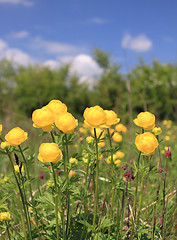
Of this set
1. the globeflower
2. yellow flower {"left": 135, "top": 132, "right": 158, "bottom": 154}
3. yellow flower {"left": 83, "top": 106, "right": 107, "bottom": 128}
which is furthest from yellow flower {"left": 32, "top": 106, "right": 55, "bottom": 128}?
yellow flower {"left": 135, "top": 132, "right": 158, "bottom": 154}

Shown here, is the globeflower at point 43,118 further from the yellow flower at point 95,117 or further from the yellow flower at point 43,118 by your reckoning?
the yellow flower at point 95,117

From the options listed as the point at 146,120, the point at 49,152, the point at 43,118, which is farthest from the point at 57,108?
the point at 146,120

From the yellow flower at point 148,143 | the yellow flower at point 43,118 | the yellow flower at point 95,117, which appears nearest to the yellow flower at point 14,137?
the yellow flower at point 43,118

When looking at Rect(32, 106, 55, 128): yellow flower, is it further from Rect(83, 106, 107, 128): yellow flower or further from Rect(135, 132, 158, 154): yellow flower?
Rect(135, 132, 158, 154): yellow flower

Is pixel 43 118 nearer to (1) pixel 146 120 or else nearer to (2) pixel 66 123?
(2) pixel 66 123

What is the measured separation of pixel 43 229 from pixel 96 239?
380mm

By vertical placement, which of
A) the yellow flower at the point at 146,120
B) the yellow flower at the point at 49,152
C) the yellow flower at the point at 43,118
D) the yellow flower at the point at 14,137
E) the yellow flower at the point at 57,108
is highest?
the yellow flower at the point at 57,108

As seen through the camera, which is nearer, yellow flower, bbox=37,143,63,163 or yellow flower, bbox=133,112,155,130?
yellow flower, bbox=37,143,63,163

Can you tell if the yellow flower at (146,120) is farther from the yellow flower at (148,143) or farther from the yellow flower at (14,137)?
the yellow flower at (14,137)

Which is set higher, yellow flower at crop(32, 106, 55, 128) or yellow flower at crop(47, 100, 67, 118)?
yellow flower at crop(47, 100, 67, 118)

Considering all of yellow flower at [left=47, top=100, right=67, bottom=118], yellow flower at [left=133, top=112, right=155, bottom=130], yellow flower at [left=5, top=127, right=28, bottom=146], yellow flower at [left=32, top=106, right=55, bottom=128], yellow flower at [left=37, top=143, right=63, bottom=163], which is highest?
yellow flower at [left=47, top=100, right=67, bottom=118]

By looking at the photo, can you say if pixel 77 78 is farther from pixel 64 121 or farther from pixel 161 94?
pixel 64 121

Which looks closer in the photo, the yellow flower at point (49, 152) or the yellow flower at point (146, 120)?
the yellow flower at point (49, 152)

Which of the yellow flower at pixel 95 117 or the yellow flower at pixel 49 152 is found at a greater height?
the yellow flower at pixel 95 117
